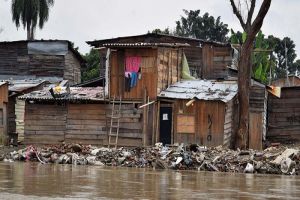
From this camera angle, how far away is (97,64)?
50062 millimetres

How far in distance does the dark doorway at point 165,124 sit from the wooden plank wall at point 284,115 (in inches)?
258

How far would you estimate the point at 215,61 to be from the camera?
34.2m

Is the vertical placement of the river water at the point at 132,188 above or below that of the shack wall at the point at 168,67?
below

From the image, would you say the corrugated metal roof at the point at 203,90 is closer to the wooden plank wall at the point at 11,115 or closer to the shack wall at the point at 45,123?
the shack wall at the point at 45,123

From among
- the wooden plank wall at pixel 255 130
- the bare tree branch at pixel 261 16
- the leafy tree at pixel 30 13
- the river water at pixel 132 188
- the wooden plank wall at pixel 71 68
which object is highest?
the leafy tree at pixel 30 13

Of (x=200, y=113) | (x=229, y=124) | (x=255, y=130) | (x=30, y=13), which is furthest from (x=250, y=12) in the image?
(x=30, y=13)

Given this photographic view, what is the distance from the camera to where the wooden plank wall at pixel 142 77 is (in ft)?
86.6

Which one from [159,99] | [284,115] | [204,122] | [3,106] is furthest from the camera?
[3,106]

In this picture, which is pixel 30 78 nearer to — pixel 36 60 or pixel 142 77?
pixel 36 60

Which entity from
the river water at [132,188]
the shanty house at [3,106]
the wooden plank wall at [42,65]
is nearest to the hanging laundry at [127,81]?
the shanty house at [3,106]

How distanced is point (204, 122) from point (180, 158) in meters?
6.26

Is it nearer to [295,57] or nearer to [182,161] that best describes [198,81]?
[182,161]

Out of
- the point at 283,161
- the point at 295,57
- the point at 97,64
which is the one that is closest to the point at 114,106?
the point at 283,161

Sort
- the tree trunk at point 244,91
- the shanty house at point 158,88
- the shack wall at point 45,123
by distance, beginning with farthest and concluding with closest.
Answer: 1. the shack wall at point 45,123
2. the shanty house at point 158,88
3. the tree trunk at point 244,91
